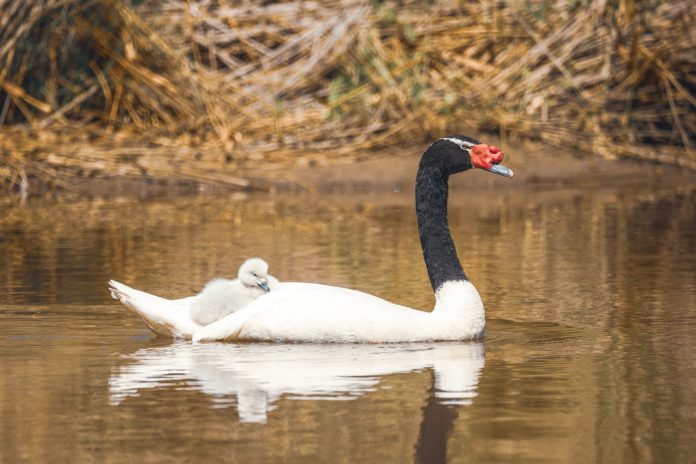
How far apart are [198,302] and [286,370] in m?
1.07

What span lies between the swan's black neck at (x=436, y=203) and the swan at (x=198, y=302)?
3.00 ft

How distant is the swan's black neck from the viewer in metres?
8.65

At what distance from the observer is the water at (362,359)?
19.1ft

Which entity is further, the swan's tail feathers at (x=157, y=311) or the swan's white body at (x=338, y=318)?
the swan's tail feathers at (x=157, y=311)

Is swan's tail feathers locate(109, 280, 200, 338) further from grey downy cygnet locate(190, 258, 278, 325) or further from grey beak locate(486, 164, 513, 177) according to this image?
grey beak locate(486, 164, 513, 177)

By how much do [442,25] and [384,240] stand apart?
275 inches

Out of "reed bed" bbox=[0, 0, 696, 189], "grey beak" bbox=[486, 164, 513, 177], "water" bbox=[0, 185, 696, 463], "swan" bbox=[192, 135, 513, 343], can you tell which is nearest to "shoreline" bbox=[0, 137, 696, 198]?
"reed bed" bbox=[0, 0, 696, 189]

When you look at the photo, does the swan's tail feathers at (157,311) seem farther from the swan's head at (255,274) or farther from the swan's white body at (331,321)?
the swan's head at (255,274)

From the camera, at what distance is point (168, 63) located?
18.6 metres

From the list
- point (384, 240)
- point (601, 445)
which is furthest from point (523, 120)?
point (601, 445)

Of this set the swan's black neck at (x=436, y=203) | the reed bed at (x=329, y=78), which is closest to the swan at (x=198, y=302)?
the swan's black neck at (x=436, y=203)

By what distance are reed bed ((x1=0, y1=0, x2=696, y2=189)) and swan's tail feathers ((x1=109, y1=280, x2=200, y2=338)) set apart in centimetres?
872

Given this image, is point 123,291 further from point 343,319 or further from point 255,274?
point 343,319

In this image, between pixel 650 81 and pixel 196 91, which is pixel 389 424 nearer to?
pixel 196 91
